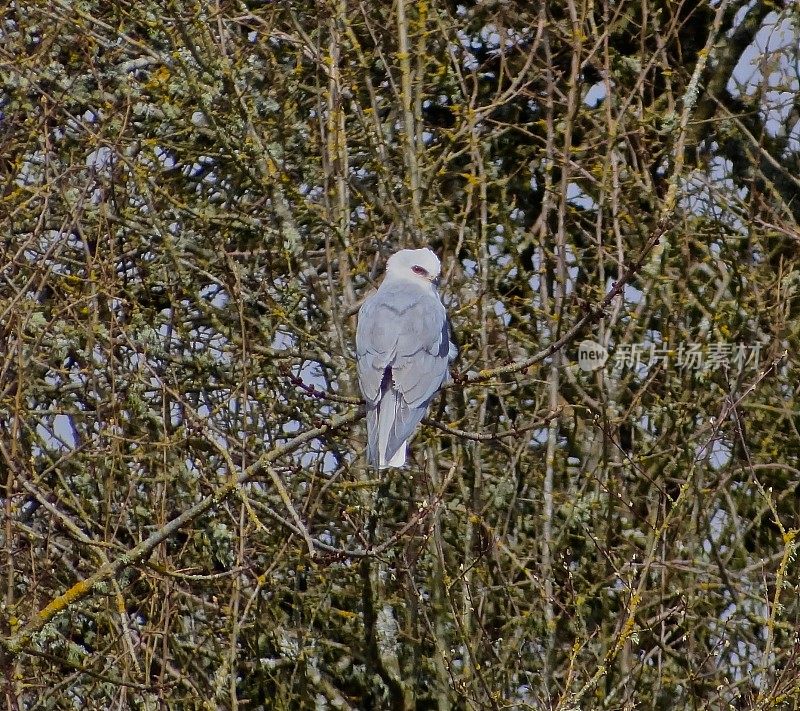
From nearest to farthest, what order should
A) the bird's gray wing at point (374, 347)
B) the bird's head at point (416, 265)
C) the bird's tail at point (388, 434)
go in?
the bird's tail at point (388, 434) → the bird's gray wing at point (374, 347) → the bird's head at point (416, 265)

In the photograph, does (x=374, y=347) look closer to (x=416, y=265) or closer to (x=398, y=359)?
(x=398, y=359)

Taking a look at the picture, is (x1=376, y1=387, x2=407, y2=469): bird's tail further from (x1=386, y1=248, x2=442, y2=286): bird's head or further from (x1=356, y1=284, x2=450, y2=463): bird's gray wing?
(x1=386, y1=248, x2=442, y2=286): bird's head

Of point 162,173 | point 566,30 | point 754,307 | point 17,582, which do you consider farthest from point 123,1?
point 754,307

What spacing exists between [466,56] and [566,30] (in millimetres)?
622

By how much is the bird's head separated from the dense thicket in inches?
11.4

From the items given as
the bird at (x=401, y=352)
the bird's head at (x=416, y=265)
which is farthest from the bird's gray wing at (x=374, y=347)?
the bird's head at (x=416, y=265)

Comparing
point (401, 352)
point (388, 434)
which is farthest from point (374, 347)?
point (388, 434)

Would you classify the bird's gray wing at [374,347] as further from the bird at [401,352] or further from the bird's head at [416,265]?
the bird's head at [416,265]

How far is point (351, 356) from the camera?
18.3ft

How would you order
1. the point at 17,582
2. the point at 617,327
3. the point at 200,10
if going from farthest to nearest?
the point at 617,327 < the point at 17,582 < the point at 200,10

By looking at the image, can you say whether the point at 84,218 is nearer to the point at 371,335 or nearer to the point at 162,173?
the point at 162,173

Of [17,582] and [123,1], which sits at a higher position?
[123,1]

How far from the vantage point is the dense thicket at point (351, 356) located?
231 inches

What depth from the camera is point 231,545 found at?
674 centimetres
